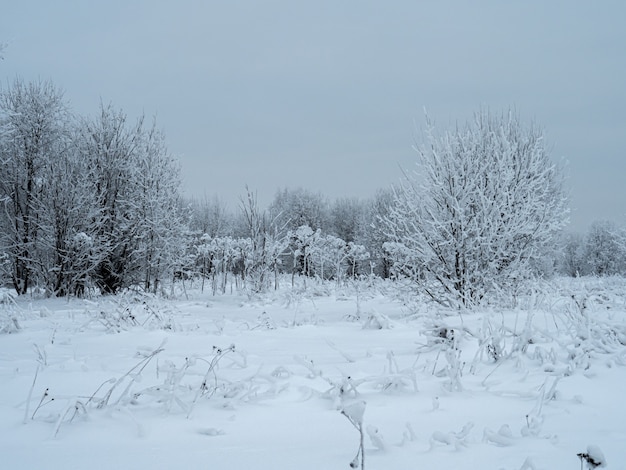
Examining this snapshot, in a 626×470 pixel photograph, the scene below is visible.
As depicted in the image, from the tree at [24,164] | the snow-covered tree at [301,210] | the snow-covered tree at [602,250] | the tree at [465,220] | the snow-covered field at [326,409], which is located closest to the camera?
the snow-covered field at [326,409]

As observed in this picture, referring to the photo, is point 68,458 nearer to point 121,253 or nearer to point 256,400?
point 256,400

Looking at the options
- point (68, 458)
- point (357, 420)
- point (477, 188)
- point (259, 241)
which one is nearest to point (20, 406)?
point (68, 458)

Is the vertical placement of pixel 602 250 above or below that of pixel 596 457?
above

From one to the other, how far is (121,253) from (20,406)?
14.3m

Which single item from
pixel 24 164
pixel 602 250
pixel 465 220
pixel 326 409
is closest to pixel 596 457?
pixel 326 409

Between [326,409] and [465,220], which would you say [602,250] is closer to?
[465,220]

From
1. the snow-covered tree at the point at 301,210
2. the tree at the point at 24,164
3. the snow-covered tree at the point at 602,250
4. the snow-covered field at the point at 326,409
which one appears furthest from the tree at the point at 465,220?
the snow-covered tree at the point at 301,210

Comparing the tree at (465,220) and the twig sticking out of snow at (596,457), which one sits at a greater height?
the tree at (465,220)

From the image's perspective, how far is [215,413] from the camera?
2.48 meters

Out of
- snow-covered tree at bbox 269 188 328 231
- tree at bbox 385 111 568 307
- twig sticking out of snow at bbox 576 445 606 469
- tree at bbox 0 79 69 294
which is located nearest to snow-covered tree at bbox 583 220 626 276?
snow-covered tree at bbox 269 188 328 231

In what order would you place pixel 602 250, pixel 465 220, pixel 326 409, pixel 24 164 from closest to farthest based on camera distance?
pixel 326 409 → pixel 465 220 → pixel 24 164 → pixel 602 250

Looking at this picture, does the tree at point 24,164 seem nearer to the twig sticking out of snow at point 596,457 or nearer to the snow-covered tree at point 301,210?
the twig sticking out of snow at point 596,457

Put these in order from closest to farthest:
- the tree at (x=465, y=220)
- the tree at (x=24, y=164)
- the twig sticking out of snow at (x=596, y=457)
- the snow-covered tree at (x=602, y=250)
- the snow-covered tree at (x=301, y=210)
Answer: the twig sticking out of snow at (x=596, y=457), the tree at (x=465, y=220), the tree at (x=24, y=164), the snow-covered tree at (x=602, y=250), the snow-covered tree at (x=301, y=210)

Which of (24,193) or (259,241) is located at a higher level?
(24,193)
